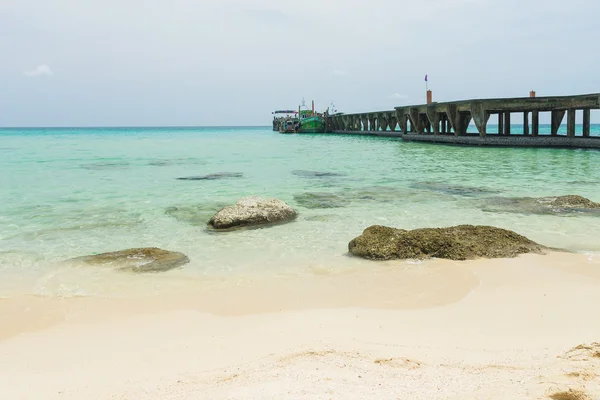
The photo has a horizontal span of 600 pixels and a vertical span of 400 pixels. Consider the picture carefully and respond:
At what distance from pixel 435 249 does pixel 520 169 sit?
41.2 ft

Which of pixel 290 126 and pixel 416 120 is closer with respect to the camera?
pixel 416 120

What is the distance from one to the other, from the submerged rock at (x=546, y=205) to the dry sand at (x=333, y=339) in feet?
11.8

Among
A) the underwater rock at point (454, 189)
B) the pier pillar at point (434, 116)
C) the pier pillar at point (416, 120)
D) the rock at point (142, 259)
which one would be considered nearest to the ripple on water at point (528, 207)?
the underwater rock at point (454, 189)

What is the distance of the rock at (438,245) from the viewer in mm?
6070

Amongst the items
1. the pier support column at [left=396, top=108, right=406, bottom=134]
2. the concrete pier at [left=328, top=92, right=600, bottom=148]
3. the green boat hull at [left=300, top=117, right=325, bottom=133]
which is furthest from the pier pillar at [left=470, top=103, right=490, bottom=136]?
the green boat hull at [left=300, top=117, right=325, bottom=133]

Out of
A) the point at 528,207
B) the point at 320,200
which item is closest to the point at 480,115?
the point at 528,207

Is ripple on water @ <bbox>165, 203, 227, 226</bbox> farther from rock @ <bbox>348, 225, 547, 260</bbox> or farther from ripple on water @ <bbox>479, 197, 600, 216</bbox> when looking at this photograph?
ripple on water @ <bbox>479, 197, 600, 216</bbox>

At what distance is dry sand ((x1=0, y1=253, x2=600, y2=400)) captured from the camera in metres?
2.84

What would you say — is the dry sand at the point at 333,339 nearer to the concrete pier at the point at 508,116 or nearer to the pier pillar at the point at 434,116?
the concrete pier at the point at 508,116

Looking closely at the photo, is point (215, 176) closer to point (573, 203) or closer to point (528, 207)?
point (528, 207)

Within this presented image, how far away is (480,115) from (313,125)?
144 ft

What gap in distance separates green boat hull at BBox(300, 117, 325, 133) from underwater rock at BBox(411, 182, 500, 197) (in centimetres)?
5860

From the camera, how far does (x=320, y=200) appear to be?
1100 centimetres

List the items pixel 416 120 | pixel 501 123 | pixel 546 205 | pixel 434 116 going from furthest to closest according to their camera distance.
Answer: pixel 416 120
pixel 434 116
pixel 501 123
pixel 546 205
